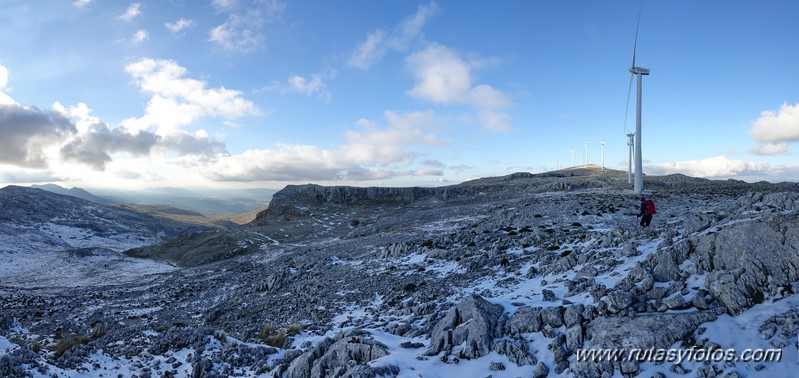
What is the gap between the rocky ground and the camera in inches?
511

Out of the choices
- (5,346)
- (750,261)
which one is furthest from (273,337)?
(750,261)

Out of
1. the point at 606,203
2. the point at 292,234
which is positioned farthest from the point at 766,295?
the point at 292,234

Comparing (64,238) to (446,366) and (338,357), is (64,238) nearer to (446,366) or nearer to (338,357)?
(338,357)

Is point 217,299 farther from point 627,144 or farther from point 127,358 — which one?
point 627,144

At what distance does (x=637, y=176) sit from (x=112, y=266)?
87620mm

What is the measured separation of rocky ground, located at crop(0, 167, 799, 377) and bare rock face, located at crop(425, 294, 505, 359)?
0.06 meters

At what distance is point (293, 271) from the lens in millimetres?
39281

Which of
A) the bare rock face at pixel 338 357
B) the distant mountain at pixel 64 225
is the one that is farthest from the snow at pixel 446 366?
the distant mountain at pixel 64 225

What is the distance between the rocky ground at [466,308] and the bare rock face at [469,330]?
56mm

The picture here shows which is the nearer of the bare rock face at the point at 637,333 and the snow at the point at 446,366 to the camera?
the bare rock face at the point at 637,333

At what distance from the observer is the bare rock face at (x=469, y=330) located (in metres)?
14.3

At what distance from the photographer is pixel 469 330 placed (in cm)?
1502

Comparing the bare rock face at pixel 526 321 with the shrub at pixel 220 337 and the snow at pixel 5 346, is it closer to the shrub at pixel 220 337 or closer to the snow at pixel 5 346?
the shrub at pixel 220 337

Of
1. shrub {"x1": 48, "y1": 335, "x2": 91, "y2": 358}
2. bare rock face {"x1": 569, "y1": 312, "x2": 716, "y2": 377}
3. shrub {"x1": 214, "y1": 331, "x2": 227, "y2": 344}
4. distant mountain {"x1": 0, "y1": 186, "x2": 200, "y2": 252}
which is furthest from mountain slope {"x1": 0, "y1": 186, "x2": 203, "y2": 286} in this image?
bare rock face {"x1": 569, "y1": 312, "x2": 716, "y2": 377}
